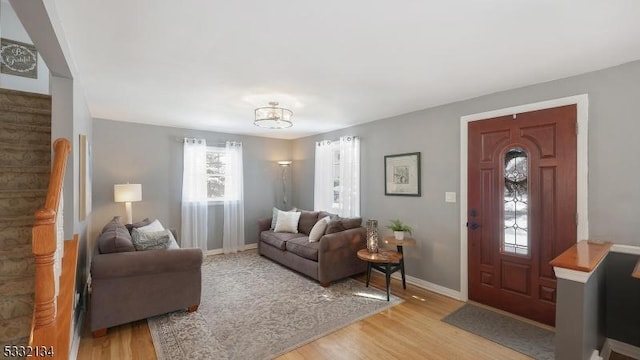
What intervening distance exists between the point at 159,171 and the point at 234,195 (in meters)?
1.35

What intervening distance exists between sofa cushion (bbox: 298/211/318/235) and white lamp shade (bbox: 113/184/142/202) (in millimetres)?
2579

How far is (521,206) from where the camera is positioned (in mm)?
2926

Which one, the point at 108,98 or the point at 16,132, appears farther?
the point at 108,98

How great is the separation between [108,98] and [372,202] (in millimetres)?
3755

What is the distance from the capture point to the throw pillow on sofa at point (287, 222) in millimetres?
4996

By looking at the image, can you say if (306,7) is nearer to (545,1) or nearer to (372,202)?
(545,1)

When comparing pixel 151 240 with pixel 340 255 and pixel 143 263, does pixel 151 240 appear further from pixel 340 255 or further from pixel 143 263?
pixel 340 255

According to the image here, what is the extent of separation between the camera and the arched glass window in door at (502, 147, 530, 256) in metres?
2.90

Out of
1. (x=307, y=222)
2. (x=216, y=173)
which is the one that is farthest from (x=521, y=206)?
(x=216, y=173)

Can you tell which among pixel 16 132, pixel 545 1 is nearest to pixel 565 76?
pixel 545 1

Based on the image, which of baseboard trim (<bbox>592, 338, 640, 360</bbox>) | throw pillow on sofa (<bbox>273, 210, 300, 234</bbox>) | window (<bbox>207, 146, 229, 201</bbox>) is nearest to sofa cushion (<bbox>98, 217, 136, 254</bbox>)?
throw pillow on sofa (<bbox>273, 210, 300, 234</bbox>)

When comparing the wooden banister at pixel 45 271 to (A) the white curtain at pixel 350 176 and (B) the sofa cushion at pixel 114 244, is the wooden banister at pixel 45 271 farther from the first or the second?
(A) the white curtain at pixel 350 176

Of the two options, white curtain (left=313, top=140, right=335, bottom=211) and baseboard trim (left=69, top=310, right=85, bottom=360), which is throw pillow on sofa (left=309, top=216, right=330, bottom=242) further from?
baseboard trim (left=69, top=310, right=85, bottom=360)

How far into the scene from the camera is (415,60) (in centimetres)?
231
